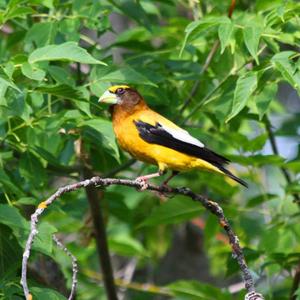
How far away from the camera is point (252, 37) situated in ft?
15.8

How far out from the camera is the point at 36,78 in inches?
179

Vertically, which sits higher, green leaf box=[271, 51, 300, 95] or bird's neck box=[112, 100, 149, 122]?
bird's neck box=[112, 100, 149, 122]

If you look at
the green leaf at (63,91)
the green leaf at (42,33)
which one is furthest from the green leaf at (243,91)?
the green leaf at (42,33)

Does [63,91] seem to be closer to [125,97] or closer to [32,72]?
[32,72]

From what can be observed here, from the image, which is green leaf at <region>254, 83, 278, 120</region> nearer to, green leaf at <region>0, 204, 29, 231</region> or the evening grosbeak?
the evening grosbeak

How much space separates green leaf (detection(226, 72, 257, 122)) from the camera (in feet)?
15.6

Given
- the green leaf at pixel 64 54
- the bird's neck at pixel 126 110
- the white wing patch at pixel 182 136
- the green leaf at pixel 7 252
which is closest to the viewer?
the green leaf at pixel 64 54

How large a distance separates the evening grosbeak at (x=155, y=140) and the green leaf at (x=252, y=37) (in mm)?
895

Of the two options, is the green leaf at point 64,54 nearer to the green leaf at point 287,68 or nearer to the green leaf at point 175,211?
the green leaf at point 287,68

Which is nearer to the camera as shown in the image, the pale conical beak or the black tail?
the black tail

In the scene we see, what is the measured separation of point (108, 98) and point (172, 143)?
55 cm

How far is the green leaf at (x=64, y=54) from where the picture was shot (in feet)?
14.8

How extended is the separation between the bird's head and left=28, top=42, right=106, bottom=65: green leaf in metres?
1.19

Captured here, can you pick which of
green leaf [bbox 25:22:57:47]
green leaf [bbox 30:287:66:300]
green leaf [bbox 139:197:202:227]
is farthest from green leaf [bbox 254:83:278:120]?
green leaf [bbox 30:287:66:300]
